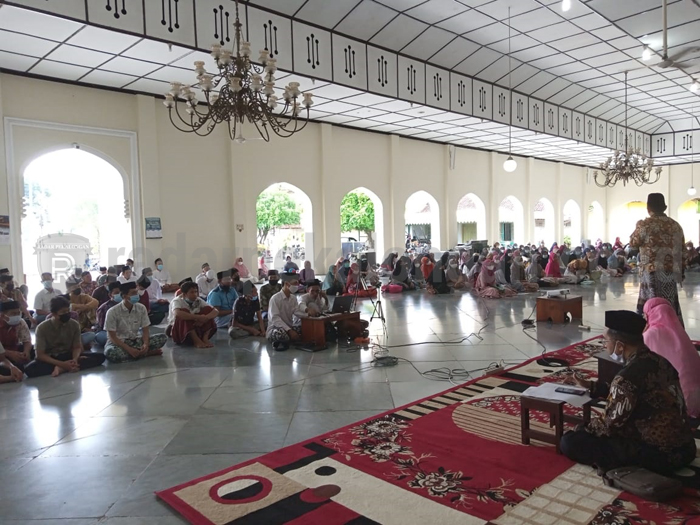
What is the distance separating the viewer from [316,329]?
6.35 meters

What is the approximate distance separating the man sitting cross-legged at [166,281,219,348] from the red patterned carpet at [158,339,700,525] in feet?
11.5

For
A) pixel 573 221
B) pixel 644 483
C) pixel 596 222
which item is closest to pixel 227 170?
pixel 644 483

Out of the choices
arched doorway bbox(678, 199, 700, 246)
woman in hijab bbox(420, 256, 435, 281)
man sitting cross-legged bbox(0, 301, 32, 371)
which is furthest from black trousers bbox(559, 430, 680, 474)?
arched doorway bbox(678, 199, 700, 246)

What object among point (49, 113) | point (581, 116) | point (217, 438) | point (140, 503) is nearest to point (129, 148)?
point (49, 113)

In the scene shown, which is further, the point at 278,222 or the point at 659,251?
the point at 278,222

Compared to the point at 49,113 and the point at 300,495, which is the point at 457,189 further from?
the point at 300,495

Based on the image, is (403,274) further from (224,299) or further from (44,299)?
(44,299)

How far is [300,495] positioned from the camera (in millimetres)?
2705

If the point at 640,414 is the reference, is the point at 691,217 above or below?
above

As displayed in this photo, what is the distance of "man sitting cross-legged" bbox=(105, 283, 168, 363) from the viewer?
5809 millimetres

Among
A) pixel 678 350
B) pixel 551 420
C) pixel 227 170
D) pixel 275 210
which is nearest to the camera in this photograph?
pixel 551 420

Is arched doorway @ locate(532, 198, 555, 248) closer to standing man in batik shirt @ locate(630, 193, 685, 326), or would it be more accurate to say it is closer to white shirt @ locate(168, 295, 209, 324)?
standing man in batik shirt @ locate(630, 193, 685, 326)

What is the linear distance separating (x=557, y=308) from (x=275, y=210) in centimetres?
2020

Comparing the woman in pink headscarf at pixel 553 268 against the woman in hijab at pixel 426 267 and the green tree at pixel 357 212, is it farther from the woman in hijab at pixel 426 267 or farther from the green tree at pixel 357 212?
the green tree at pixel 357 212
